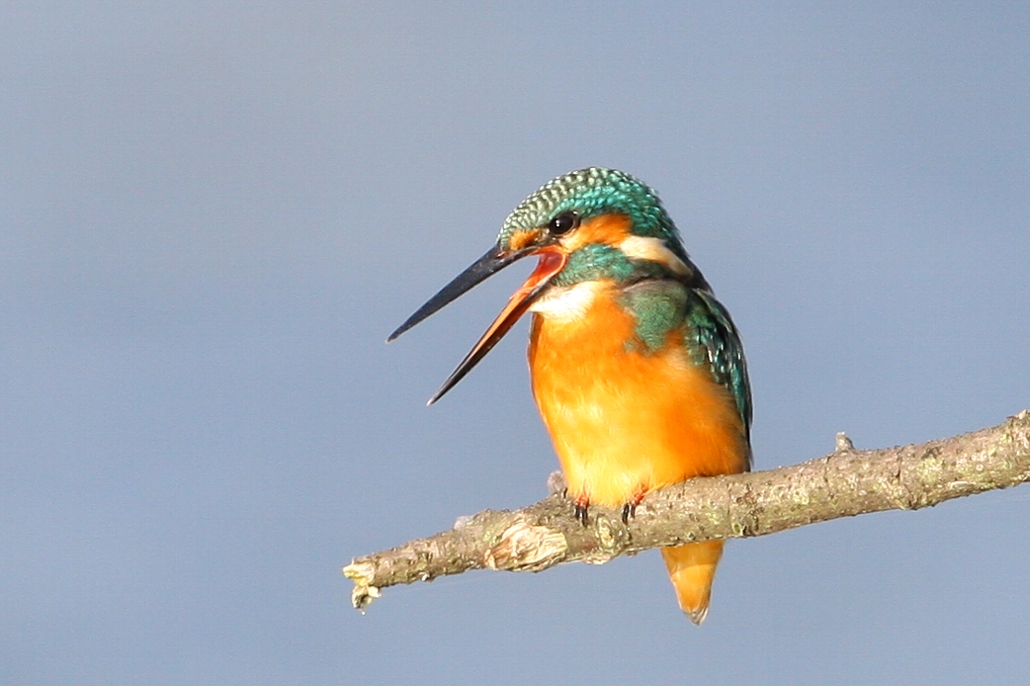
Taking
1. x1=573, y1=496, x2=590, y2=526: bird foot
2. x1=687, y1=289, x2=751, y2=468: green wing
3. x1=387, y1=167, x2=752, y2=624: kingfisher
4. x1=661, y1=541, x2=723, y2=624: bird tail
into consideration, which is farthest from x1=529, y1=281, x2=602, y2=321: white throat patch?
x1=661, y1=541, x2=723, y2=624: bird tail

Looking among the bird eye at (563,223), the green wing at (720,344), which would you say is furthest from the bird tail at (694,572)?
the bird eye at (563,223)

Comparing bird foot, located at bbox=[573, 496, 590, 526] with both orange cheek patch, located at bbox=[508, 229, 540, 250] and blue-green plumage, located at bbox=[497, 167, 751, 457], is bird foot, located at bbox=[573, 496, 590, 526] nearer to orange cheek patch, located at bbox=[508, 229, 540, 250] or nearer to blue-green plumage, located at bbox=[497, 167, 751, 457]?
blue-green plumage, located at bbox=[497, 167, 751, 457]

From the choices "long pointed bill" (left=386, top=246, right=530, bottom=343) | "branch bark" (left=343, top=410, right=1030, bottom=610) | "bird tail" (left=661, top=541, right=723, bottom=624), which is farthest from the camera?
"bird tail" (left=661, top=541, right=723, bottom=624)

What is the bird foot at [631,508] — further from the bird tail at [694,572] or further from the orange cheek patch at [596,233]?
the orange cheek patch at [596,233]

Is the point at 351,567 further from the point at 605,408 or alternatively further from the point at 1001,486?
the point at 1001,486

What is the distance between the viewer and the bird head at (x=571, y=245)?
1964 millimetres

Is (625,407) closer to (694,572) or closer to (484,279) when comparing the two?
(484,279)

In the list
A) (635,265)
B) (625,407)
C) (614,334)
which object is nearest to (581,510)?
(625,407)

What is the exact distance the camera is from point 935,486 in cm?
161

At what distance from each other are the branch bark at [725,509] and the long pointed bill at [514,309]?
24 centimetres

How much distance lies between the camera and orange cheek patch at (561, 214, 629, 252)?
1989 millimetres

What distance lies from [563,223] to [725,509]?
19.9 inches

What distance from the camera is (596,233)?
1996mm

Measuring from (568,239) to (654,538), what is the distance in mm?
491
